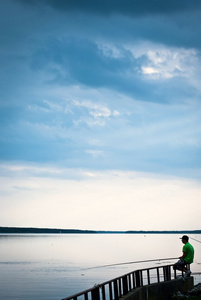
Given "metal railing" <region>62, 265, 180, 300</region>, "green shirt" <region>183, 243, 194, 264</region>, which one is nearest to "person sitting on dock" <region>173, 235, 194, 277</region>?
"green shirt" <region>183, 243, 194, 264</region>

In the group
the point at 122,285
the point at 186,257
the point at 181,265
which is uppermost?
the point at 186,257

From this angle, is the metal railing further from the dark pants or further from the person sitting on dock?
the person sitting on dock

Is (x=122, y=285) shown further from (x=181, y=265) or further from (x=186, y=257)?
(x=186, y=257)

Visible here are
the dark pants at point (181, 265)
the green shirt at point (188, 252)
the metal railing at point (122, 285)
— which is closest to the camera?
the metal railing at point (122, 285)

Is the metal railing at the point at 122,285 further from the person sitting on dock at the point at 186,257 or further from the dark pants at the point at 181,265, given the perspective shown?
the person sitting on dock at the point at 186,257

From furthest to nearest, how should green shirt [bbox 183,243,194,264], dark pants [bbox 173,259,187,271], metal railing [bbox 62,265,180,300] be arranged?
1. dark pants [bbox 173,259,187,271]
2. green shirt [bbox 183,243,194,264]
3. metal railing [bbox 62,265,180,300]

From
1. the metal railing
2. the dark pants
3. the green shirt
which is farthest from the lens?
the dark pants

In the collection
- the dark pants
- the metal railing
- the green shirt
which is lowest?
the metal railing

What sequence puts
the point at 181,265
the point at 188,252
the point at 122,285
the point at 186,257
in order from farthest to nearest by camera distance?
1. the point at 181,265
2. the point at 186,257
3. the point at 188,252
4. the point at 122,285

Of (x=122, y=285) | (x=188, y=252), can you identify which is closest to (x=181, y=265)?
(x=188, y=252)

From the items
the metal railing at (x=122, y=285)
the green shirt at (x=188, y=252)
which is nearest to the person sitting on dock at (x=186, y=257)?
the green shirt at (x=188, y=252)

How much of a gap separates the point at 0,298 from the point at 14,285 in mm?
8865

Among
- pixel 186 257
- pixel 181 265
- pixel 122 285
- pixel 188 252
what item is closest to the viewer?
pixel 122 285

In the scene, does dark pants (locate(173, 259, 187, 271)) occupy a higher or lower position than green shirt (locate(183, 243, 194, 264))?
lower
